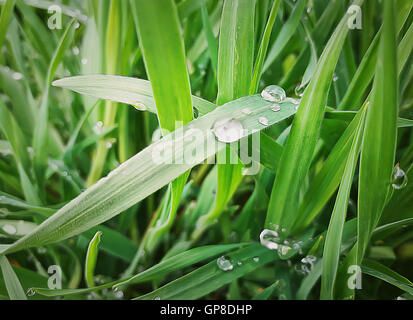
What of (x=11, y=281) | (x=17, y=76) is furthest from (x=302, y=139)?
(x=17, y=76)

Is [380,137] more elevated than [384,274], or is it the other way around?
[380,137]

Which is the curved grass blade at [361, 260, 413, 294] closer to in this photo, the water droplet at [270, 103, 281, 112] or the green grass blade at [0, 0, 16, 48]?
the water droplet at [270, 103, 281, 112]

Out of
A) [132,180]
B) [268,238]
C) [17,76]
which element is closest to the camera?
[132,180]

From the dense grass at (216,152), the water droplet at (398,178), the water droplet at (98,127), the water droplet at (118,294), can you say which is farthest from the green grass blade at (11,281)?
the water droplet at (398,178)

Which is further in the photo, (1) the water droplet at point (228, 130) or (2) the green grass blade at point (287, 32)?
(2) the green grass blade at point (287, 32)

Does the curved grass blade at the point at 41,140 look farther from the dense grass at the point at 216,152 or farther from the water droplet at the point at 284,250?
the water droplet at the point at 284,250

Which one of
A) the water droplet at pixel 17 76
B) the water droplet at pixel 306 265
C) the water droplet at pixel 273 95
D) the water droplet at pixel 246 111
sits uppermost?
the water droplet at pixel 17 76

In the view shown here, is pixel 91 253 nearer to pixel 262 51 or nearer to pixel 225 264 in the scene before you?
pixel 225 264
